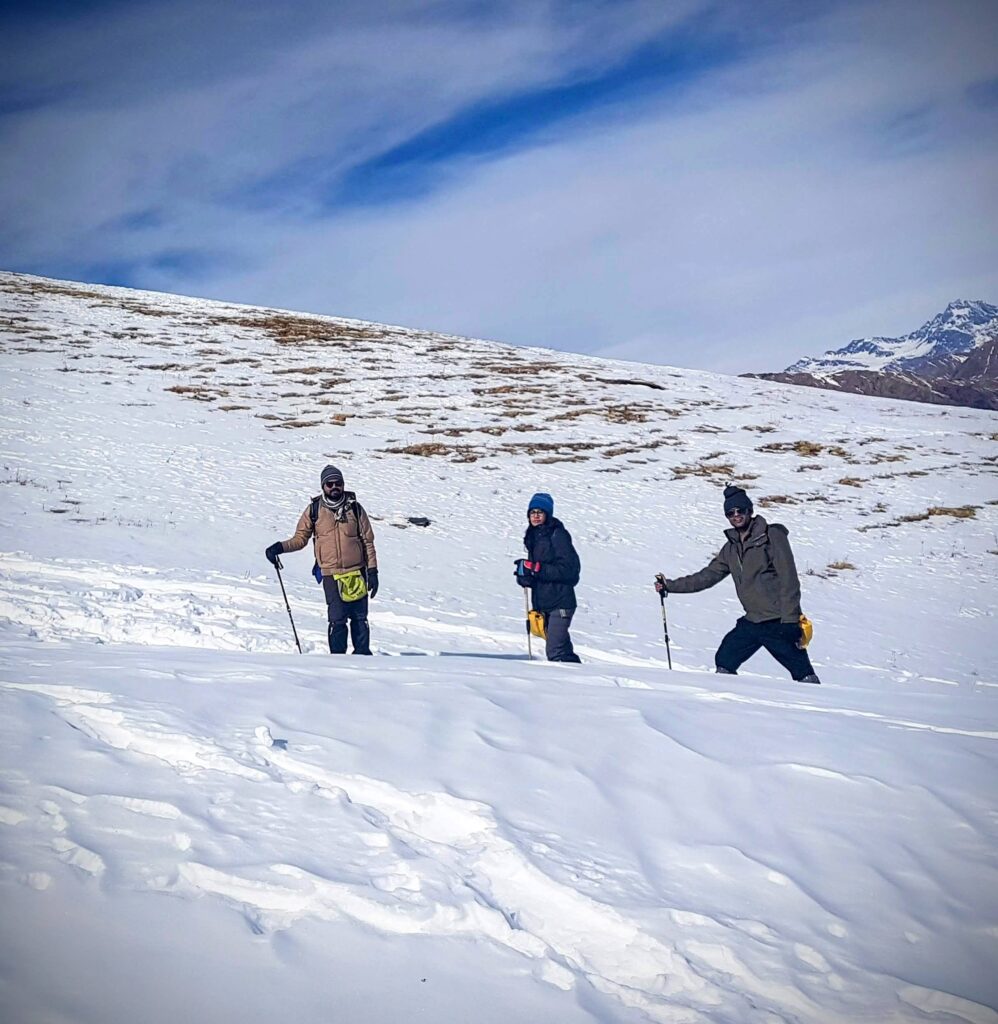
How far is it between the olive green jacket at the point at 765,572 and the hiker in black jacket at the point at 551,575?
1.65 metres

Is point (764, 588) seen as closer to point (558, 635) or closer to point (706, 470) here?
point (558, 635)

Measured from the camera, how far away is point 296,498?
55.2 ft

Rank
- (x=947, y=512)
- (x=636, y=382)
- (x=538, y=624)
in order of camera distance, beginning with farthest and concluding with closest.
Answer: (x=636, y=382) → (x=947, y=512) → (x=538, y=624)

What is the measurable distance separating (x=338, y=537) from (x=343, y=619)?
34.5 inches

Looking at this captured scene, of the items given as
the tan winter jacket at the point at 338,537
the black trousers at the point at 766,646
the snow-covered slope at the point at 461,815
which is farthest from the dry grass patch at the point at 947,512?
the tan winter jacket at the point at 338,537

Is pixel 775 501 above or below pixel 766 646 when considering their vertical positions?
above

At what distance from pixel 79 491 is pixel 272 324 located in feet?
94.4

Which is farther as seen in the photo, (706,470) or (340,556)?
(706,470)

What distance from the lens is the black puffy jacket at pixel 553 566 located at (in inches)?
331

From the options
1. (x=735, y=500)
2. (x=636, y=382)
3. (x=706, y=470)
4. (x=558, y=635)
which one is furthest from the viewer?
(x=636, y=382)

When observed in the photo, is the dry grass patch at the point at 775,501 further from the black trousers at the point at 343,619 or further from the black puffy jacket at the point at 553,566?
the black trousers at the point at 343,619

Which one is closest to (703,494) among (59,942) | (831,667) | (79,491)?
(831,667)

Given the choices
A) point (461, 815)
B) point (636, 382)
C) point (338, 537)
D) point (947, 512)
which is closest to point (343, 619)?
point (338, 537)

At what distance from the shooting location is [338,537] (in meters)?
8.54
